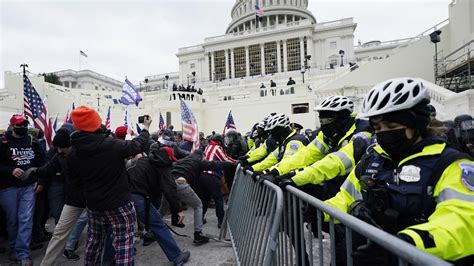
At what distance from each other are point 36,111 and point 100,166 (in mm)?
4577

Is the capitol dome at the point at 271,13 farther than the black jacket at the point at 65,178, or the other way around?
the capitol dome at the point at 271,13

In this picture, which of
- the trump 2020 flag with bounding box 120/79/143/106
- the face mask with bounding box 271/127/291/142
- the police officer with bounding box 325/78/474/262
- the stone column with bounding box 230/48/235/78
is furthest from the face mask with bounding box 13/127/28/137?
the stone column with bounding box 230/48/235/78

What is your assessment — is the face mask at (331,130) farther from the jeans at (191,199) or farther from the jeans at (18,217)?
the jeans at (18,217)

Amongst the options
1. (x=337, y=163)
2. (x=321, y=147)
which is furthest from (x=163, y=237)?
(x=337, y=163)

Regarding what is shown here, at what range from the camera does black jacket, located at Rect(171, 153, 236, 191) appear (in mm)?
5203

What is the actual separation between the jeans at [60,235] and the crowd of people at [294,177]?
12 mm

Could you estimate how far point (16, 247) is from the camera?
4.02 metres

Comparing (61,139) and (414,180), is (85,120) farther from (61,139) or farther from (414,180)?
(414,180)

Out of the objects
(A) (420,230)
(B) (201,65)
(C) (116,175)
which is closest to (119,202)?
(C) (116,175)

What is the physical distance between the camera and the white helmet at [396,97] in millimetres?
1764

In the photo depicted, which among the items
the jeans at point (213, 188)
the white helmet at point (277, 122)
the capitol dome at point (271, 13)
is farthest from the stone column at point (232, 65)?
the white helmet at point (277, 122)

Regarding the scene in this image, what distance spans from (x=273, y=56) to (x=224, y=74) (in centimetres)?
1129

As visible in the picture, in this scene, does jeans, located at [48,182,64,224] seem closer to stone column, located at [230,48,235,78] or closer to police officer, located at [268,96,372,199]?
police officer, located at [268,96,372,199]

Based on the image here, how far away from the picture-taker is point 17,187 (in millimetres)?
4254
